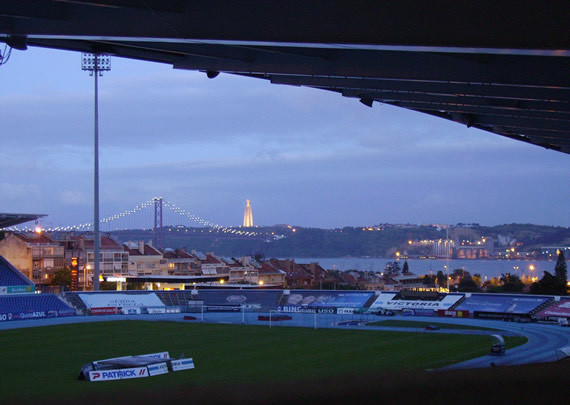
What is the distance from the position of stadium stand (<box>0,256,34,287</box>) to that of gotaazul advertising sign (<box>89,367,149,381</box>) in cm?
3699

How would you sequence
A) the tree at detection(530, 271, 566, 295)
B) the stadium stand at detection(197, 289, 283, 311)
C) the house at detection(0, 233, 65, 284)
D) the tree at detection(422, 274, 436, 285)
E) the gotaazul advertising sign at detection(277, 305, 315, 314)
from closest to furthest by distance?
1. the gotaazul advertising sign at detection(277, 305, 315, 314)
2. the tree at detection(530, 271, 566, 295)
3. the stadium stand at detection(197, 289, 283, 311)
4. the house at detection(0, 233, 65, 284)
5. the tree at detection(422, 274, 436, 285)

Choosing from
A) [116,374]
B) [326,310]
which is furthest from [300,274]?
[116,374]

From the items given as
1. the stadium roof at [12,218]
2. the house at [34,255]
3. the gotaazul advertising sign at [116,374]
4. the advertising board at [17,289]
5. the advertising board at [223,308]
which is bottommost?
the advertising board at [223,308]

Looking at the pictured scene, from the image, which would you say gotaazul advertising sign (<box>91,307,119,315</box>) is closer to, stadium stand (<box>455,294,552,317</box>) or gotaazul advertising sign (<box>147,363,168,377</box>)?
stadium stand (<box>455,294,552,317</box>)

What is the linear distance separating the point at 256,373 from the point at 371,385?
82.7 ft

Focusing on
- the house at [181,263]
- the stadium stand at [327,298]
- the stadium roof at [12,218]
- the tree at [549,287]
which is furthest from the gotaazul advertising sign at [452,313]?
the house at [181,263]

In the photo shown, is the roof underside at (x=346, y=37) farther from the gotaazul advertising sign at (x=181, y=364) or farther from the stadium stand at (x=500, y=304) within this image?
the stadium stand at (x=500, y=304)

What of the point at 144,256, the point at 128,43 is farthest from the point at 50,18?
the point at 144,256

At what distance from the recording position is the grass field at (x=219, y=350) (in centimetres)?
2556

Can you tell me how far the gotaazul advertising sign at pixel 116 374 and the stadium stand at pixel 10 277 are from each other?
121ft

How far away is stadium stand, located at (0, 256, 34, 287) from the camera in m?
57.4

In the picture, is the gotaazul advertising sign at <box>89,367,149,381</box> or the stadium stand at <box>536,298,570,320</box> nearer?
the gotaazul advertising sign at <box>89,367,149,381</box>

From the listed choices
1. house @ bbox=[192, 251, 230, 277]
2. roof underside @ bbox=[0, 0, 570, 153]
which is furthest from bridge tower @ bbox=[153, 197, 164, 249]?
roof underside @ bbox=[0, 0, 570, 153]

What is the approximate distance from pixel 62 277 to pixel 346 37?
7245 cm
